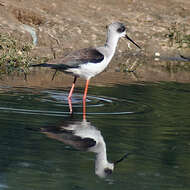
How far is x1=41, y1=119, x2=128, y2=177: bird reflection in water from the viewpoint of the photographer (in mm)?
6562

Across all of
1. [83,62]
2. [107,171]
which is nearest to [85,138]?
[107,171]

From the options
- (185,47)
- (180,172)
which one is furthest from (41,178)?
(185,47)

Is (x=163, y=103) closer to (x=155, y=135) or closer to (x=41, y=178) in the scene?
(x=155, y=135)

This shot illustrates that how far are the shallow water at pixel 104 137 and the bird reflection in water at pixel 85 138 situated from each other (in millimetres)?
68

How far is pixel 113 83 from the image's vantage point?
12.7m

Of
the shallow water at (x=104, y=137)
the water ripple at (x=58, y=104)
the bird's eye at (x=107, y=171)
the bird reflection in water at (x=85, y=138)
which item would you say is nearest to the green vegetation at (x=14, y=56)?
the shallow water at (x=104, y=137)

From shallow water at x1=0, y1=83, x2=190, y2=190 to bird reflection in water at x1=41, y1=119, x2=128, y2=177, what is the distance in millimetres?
68

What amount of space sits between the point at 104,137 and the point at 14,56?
6734 millimetres

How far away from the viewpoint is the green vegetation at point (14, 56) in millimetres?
13992

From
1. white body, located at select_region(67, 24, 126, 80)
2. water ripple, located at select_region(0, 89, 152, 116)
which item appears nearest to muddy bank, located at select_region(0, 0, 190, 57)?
white body, located at select_region(67, 24, 126, 80)

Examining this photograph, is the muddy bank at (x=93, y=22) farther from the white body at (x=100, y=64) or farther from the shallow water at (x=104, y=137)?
the shallow water at (x=104, y=137)

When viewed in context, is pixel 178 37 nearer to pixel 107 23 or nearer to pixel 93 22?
pixel 107 23

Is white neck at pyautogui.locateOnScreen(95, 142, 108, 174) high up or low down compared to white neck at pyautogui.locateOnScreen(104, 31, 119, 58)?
down

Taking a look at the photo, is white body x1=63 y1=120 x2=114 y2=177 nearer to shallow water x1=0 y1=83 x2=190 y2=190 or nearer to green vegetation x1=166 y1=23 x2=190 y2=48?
shallow water x1=0 y1=83 x2=190 y2=190
